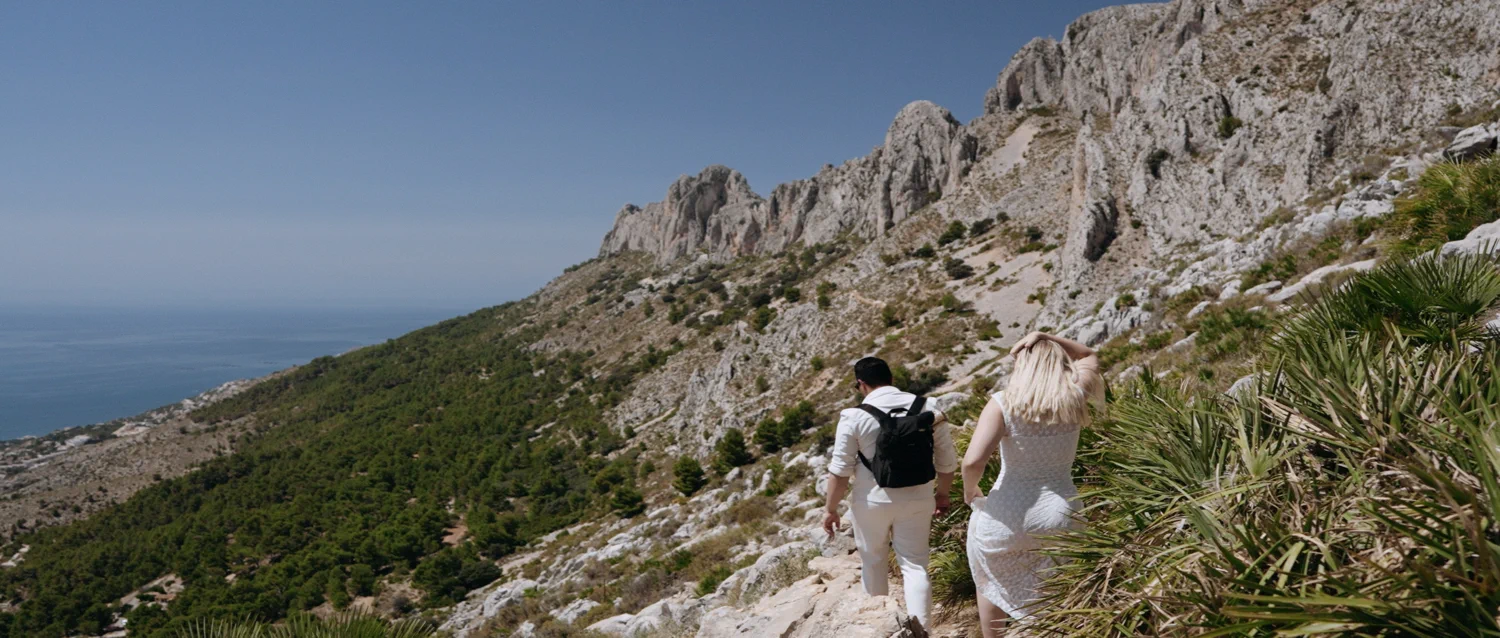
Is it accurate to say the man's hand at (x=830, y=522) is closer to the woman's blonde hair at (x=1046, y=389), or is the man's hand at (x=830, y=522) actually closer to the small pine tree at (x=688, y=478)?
the woman's blonde hair at (x=1046, y=389)

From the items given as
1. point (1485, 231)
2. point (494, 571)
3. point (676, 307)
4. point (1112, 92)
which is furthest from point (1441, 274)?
point (676, 307)

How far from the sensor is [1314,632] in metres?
1.74

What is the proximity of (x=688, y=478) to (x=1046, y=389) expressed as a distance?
21.3 meters

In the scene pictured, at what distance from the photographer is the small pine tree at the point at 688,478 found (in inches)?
910

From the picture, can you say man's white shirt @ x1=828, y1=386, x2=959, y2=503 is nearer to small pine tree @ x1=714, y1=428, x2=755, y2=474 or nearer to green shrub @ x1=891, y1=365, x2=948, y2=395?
small pine tree @ x1=714, y1=428, x2=755, y2=474

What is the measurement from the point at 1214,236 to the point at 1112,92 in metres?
24.3

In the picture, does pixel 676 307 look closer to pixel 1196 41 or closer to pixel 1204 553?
pixel 1196 41

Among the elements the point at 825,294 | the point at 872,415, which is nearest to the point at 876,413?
the point at 872,415

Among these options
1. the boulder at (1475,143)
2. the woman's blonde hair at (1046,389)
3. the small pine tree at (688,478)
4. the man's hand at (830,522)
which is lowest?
the small pine tree at (688,478)

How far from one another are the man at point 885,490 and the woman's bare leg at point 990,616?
1.93 feet

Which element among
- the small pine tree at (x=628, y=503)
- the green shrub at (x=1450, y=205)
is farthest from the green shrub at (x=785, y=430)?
the green shrub at (x=1450, y=205)

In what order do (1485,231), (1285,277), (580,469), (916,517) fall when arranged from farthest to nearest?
(580,469) < (1285,277) < (1485,231) < (916,517)

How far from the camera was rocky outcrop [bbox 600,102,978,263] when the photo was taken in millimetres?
51312

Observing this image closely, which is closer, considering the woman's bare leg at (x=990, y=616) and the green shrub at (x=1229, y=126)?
the woman's bare leg at (x=990, y=616)
